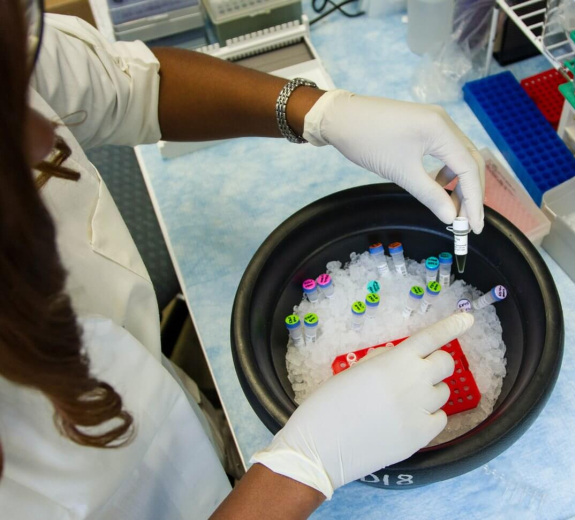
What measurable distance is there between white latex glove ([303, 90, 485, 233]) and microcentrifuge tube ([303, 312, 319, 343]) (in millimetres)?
245

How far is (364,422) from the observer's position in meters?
0.73

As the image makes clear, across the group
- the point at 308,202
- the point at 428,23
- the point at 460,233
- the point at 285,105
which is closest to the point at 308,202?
the point at 308,202

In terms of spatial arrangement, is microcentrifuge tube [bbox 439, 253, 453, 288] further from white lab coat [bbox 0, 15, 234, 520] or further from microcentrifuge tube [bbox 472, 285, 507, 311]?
white lab coat [bbox 0, 15, 234, 520]

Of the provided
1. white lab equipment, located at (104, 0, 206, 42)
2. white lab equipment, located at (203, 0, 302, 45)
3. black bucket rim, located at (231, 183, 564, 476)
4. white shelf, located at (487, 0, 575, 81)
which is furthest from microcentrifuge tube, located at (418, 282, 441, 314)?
white lab equipment, located at (104, 0, 206, 42)

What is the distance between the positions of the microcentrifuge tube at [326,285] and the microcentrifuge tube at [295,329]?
69 mm

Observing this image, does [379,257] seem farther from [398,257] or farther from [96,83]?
[96,83]

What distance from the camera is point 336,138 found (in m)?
0.94

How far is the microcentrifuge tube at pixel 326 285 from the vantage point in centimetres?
94

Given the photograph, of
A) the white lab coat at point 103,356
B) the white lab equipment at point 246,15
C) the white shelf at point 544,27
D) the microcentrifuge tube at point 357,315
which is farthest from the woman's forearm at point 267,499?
the white lab equipment at point 246,15

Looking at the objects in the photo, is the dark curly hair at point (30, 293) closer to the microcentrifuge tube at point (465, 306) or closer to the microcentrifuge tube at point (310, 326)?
the microcentrifuge tube at point (310, 326)

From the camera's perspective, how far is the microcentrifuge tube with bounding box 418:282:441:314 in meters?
0.90

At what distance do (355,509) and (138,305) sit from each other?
17.2 inches

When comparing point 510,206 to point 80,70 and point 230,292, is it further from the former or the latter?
point 80,70

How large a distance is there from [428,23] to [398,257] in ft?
2.00
